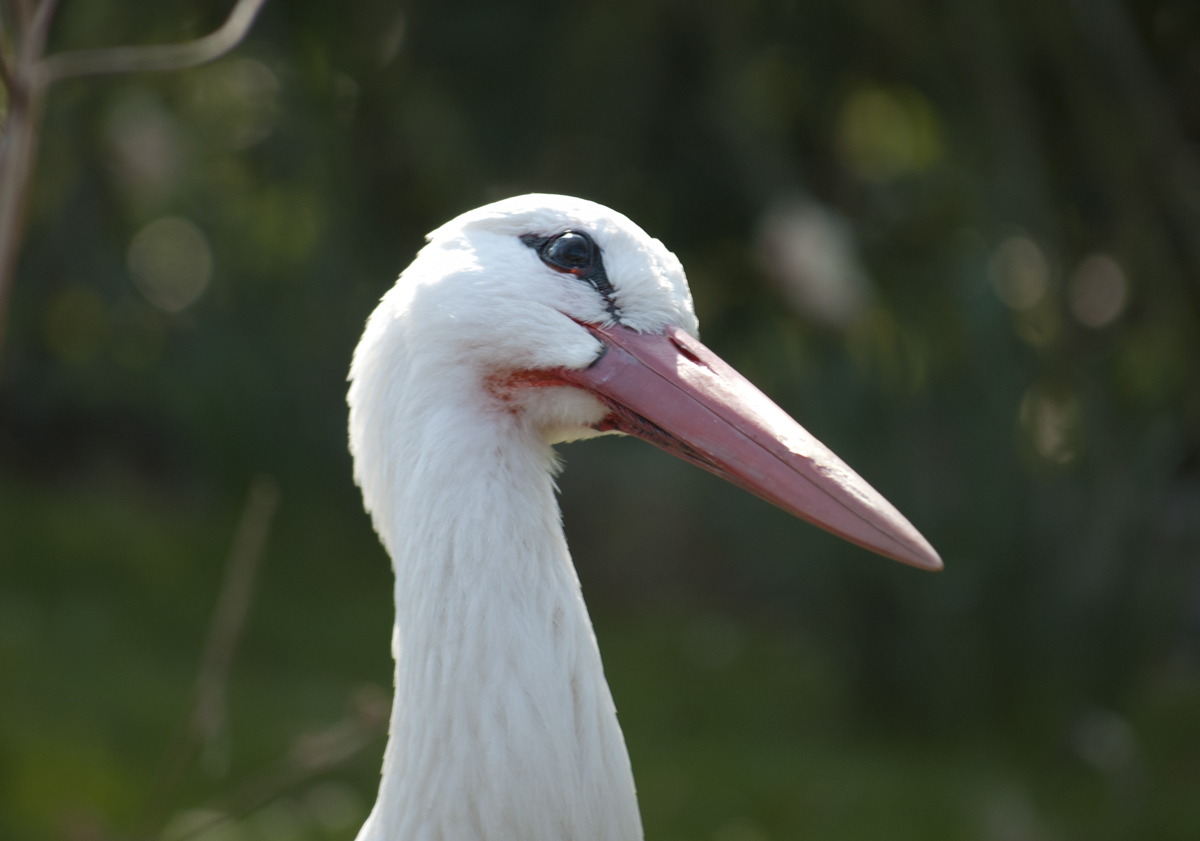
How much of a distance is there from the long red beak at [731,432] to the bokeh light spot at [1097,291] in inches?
155

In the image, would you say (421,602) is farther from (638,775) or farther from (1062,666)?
(1062,666)

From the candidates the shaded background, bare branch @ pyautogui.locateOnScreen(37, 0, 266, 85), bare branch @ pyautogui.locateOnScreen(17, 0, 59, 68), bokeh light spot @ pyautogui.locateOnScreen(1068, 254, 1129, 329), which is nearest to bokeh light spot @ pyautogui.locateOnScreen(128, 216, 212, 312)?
the shaded background

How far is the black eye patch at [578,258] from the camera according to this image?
1.59 meters

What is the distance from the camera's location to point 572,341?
5.15 ft

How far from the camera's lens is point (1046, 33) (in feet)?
15.9

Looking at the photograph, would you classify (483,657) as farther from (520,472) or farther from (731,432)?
(731,432)

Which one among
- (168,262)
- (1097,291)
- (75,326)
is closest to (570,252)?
(1097,291)

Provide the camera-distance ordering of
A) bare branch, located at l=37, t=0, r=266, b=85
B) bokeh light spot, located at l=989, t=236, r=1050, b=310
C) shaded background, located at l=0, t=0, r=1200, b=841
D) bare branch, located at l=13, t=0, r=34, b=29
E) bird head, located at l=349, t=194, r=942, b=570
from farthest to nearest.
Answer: bokeh light spot, located at l=989, t=236, r=1050, b=310 → shaded background, located at l=0, t=0, r=1200, b=841 → bird head, located at l=349, t=194, r=942, b=570 → bare branch, located at l=37, t=0, r=266, b=85 → bare branch, located at l=13, t=0, r=34, b=29

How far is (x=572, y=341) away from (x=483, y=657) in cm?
45

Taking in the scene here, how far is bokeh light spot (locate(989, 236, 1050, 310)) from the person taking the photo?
14.9 feet

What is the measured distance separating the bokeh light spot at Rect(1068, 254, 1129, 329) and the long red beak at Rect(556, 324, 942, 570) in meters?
3.94

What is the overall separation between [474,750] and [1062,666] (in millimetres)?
3449

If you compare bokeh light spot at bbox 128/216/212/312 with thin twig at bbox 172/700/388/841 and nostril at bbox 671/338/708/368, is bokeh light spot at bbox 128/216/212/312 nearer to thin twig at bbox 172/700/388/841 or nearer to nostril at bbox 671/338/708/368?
thin twig at bbox 172/700/388/841

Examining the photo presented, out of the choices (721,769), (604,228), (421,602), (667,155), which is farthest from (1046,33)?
(421,602)
